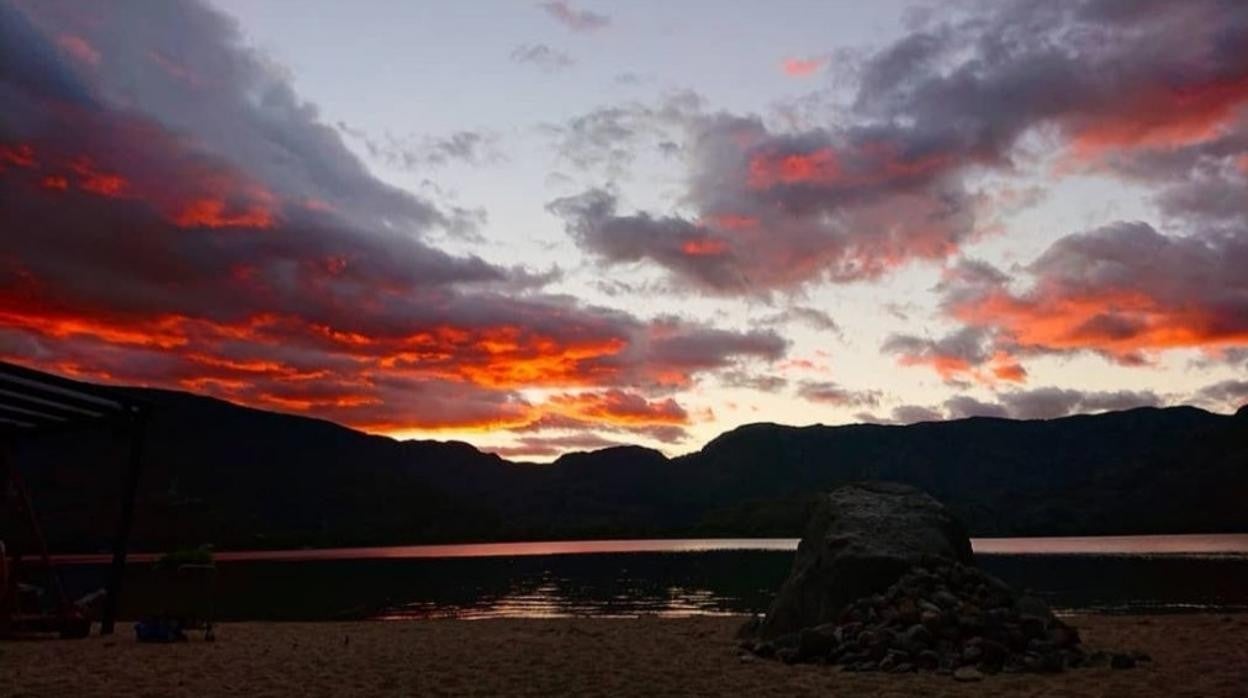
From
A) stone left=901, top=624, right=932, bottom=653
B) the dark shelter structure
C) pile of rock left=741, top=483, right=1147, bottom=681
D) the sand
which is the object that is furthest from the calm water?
stone left=901, top=624, right=932, bottom=653

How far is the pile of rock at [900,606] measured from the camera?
1639 centimetres

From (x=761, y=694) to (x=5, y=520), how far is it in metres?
200

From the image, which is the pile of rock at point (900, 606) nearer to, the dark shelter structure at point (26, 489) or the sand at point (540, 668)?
the sand at point (540, 668)

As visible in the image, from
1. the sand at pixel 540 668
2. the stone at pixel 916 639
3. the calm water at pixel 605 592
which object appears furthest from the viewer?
the calm water at pixel 605 592

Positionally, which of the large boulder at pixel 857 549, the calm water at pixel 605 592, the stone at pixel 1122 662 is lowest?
the calm water at pixel 605 592

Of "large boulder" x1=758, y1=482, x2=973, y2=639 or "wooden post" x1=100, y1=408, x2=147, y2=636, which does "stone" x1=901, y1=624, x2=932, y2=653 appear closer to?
"large boulder" x1=758, y1=482, x2=973, y2=639

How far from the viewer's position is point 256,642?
2350cm

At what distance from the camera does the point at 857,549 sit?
20.5 m

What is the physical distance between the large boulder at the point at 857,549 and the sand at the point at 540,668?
6.64ft

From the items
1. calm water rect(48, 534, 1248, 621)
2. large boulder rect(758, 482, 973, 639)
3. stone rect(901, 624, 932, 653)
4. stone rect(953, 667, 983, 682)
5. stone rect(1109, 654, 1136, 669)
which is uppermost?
large boulder rect(758, 482, 973, 639)

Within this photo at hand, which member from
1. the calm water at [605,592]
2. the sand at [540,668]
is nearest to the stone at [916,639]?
the sand at [540,668]

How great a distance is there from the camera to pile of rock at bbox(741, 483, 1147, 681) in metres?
16.4

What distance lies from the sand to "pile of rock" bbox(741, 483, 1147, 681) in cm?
77

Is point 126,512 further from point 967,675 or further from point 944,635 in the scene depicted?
point 967,675
